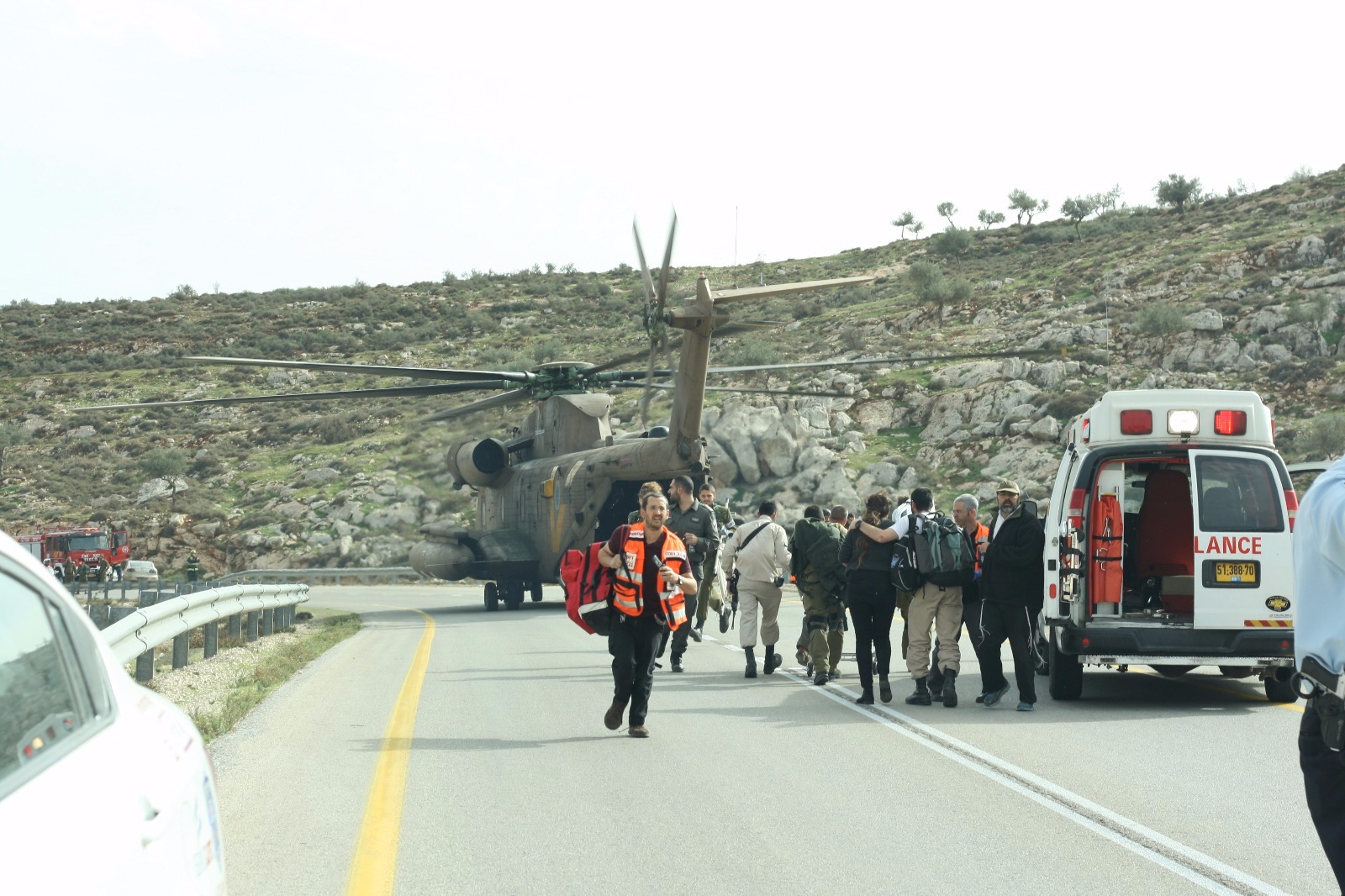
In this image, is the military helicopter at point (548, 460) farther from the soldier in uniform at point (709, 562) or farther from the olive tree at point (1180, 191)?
the olive tree at point (1180, 191)

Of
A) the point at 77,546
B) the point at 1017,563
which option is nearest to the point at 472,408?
the point at 1017,563

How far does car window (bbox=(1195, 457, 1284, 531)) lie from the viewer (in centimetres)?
1111

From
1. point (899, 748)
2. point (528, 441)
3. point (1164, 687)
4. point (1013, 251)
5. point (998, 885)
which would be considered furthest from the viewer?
point (1013, 251)

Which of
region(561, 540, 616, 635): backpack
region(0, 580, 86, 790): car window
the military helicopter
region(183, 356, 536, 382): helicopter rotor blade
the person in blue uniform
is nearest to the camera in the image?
region(0, 580, 86, 790): car window

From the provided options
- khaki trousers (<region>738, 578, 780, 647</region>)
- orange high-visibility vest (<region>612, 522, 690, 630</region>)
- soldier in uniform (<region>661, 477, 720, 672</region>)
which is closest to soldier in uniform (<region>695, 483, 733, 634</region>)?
soldier in uniform (<region>661, 477, 720, 672</region>)

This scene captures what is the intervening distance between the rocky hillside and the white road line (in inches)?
768

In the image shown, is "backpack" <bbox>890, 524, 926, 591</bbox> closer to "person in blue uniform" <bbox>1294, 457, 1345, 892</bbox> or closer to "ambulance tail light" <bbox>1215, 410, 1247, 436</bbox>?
"ambulance tail light" <bbox>1215, 410, 1247, 436</bbox>

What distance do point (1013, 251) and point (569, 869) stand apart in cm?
7641

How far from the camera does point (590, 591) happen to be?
10008 mm

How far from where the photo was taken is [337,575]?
44594 mm

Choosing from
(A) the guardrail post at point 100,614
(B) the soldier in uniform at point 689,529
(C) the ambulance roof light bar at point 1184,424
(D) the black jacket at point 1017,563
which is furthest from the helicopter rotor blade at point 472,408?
(C) the ambulance roof light bar at point 1184,424

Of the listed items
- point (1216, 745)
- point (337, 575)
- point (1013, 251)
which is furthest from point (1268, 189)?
point (1216, 745)

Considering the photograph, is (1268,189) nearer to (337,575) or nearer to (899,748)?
(337,575)

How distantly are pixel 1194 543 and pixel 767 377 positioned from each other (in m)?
44.4
